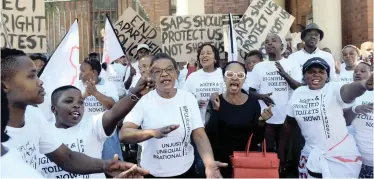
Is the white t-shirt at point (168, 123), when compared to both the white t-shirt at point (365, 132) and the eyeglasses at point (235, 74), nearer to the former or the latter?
the eyeglasses at point (235, 74)

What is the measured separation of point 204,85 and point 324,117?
1.67 metres

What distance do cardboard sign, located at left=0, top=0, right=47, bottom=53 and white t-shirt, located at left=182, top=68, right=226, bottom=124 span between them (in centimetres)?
163

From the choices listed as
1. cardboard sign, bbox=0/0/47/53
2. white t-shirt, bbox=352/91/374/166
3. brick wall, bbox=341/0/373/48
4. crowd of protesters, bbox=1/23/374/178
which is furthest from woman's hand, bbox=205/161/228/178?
brick wall, bbox=341/0/373/48

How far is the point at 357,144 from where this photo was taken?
479 centimetres

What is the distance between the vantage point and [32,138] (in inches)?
120

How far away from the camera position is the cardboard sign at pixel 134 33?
9570mm

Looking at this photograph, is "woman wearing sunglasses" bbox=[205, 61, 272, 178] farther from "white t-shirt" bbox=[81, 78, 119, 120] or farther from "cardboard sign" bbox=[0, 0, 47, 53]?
"cardboard sign" bbox=[0, 0, 47, 53]

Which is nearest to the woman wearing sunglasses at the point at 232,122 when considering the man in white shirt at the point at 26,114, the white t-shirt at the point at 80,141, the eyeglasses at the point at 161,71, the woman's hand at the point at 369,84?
the eyeglasses at the point at 161,71

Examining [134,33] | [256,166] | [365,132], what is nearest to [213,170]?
[256,166]

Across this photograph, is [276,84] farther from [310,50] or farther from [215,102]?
[215,102]

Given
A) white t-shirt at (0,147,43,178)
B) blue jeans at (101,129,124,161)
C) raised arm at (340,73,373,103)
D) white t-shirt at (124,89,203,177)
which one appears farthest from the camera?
blue jeans at (101,129,124,161)

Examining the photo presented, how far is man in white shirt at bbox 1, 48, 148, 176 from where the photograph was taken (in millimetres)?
2904

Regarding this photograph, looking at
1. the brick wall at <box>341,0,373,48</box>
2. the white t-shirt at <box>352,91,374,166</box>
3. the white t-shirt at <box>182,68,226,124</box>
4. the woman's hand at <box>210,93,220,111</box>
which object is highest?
the brick wall at <box>341,0,373,48</box>

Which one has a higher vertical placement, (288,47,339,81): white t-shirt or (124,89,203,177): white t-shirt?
(288,47,339,81): white t-shirt
